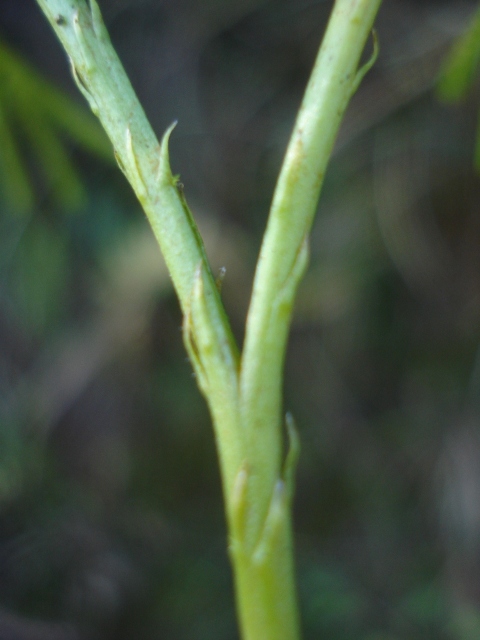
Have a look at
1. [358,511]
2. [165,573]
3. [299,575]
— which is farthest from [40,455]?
[358,511]

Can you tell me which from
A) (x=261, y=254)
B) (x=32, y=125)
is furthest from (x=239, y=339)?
(x=261, y=254)

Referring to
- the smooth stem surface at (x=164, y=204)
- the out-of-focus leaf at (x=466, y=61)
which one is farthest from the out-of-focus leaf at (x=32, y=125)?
the out-of-focus leaf at (x=466, y=61)

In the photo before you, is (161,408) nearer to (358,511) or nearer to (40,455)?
(40,455)

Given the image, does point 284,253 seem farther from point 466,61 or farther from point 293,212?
point 466,61

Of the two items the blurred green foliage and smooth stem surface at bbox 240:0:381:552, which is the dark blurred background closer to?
the blurred green foliage

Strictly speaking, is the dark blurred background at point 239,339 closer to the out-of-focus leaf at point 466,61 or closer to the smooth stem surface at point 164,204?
the out-of-focus leaf at point 466,61

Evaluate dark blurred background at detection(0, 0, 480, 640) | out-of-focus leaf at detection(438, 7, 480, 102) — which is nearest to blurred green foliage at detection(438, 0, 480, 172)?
out-of-focus leaf at detection(438, 7, 480, 102)
